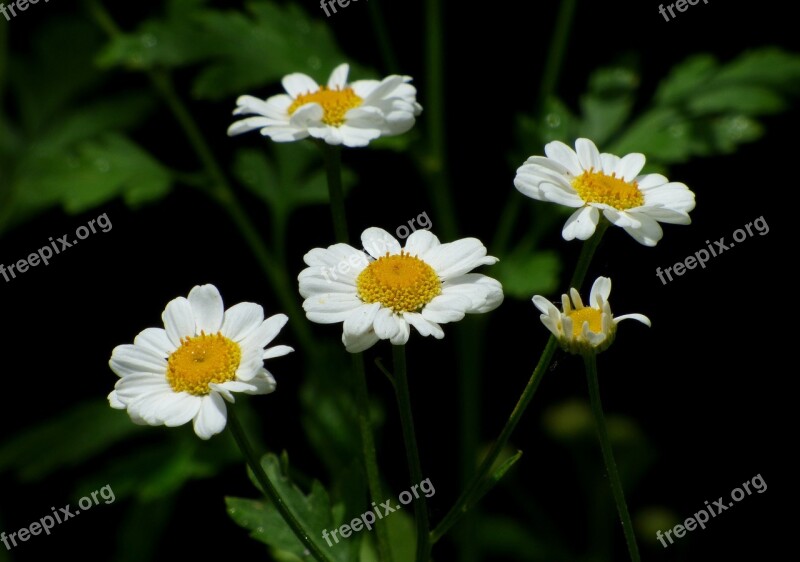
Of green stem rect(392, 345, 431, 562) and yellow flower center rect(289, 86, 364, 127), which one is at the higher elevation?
yellow flower center rect(289, 86, 364, 127)

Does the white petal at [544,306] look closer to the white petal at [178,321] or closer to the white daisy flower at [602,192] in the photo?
the white daisy flower at [602,192]

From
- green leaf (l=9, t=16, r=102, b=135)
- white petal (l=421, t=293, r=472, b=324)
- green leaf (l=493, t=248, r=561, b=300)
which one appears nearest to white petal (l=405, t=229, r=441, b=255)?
white petal (l=421, t=293, r=472, b=324)

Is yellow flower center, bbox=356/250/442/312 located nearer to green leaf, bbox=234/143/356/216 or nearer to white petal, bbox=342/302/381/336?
white petal, bbox=342/302/381/336

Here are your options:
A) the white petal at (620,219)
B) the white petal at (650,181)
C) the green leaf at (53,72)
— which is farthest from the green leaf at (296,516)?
the green leaf at (53,72)

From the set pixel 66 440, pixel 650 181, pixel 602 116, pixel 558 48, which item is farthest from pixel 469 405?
pixel 66 440

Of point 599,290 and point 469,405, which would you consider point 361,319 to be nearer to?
point 599,290

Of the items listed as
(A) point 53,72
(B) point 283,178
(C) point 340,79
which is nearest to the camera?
(C) point 340,79

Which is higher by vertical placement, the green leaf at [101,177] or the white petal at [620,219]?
the green leaf at [101,177]
